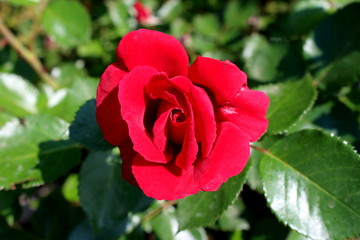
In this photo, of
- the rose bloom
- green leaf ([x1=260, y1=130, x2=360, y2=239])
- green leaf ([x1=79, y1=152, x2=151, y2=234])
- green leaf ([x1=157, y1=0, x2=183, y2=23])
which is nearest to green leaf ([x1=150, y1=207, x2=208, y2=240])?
green leaf ([x1=79, y1=152, x2=151, y2=234])

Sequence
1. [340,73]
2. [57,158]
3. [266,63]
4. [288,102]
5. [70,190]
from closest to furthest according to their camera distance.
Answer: [288,102]
[57,158]
[340,73]
[266,63]
[70,190]

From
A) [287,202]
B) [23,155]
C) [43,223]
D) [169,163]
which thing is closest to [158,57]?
[169,163]

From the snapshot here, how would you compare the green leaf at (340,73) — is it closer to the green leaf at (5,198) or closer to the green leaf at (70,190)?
the green leaf at (5,198)

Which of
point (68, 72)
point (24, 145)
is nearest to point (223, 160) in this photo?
point (24, 145)

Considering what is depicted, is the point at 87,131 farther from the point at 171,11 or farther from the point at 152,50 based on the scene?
the point at 171,11

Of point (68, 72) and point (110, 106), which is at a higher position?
point (110, 106)

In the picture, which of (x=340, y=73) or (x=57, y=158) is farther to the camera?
(x=340, y=73)

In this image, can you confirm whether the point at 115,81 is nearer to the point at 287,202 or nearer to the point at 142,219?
the point at 287,202

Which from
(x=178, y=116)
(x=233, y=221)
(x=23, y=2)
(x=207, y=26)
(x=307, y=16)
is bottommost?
(x=233, y=221)

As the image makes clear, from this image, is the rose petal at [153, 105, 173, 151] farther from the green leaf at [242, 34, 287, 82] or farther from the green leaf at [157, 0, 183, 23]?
the green leaf at [157, 0, 183, 23]
